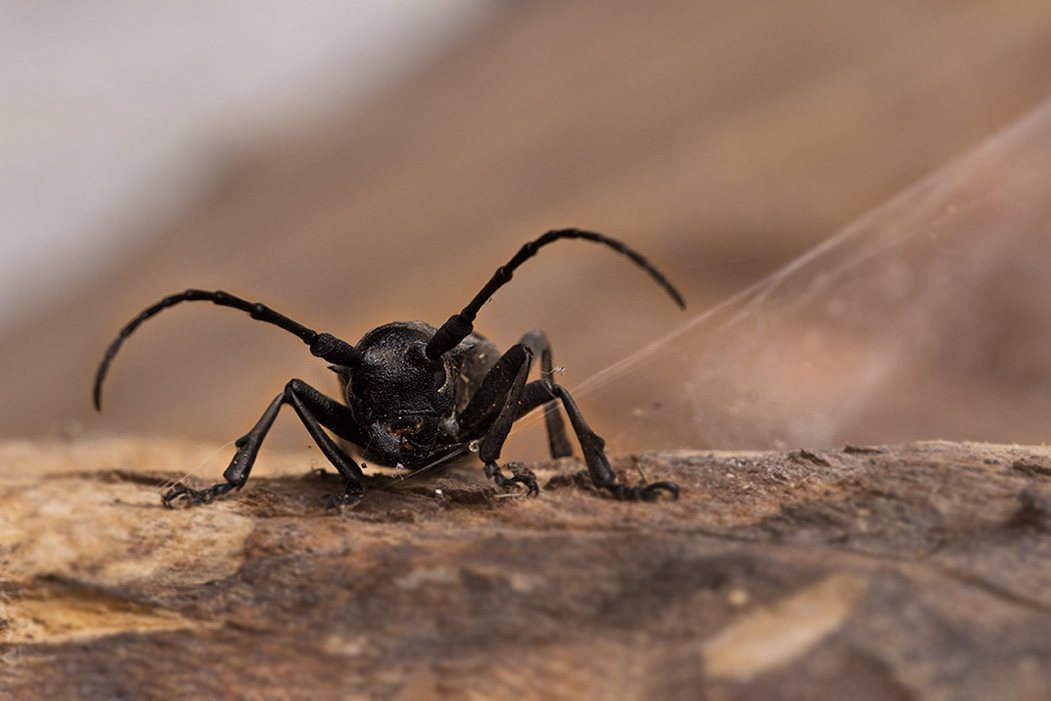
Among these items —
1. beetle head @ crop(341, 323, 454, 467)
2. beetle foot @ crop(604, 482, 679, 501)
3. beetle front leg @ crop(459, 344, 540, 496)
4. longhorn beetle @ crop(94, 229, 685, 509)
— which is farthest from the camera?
beetle front leg @ crop(459, 344, 540, 496)

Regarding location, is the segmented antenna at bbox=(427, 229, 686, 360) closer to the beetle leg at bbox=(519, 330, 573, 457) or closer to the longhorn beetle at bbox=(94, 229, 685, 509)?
the longhorn beetle at bbox=(94, 229, 685, 509)

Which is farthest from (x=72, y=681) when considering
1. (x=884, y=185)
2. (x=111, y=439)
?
(x=884, y=185)

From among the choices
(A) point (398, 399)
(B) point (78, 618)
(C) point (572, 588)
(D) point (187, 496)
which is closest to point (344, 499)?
(A) point (398, 399)

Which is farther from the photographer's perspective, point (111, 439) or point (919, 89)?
point (919, 89)

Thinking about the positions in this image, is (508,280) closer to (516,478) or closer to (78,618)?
(516,478)

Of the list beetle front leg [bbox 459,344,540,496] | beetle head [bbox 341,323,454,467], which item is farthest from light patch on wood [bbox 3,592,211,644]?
beetle front leg [bbox 459,344,540,496]

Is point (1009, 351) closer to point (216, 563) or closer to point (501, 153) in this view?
point (216, 563)

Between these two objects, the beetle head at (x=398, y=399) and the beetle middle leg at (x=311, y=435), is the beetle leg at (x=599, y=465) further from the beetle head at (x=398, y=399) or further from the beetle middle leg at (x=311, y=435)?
the beetle middle leg at (x=311, y=435)
